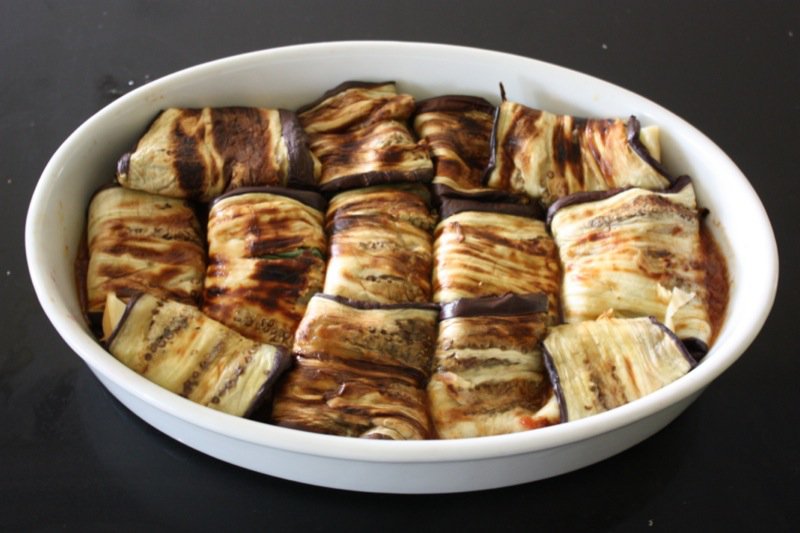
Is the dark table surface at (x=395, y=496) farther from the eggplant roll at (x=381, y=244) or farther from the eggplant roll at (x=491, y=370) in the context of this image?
the eggplant roll at (x=381, y=244)

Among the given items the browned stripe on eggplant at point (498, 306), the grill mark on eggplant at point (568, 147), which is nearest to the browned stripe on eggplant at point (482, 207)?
the grill mark on eggplant at point (568, 147)

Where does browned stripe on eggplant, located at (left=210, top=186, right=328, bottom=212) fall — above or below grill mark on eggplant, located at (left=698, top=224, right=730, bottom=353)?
above

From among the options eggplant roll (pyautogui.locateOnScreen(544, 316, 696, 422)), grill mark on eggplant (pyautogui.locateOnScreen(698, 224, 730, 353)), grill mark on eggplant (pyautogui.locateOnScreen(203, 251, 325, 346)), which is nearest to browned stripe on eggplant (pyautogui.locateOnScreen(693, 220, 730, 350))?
grill mark on eggplant (pyautogui.locateOnScreen(698, 224, 730, 353))

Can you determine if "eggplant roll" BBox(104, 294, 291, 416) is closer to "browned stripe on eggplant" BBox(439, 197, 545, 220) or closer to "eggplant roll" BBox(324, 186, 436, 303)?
"eggplant roll" BBox(324, 186, 436, 303)

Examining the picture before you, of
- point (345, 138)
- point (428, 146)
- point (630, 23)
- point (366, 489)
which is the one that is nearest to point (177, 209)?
point (345, 138)

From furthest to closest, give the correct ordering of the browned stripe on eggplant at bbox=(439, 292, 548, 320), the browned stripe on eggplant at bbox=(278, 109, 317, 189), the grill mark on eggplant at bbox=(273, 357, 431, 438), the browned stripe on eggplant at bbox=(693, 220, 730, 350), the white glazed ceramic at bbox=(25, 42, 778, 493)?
the browned stripe on eggplant at bbox=(278, 109, 317, 189)
the browned stripe on eggplant at bbox=(693, 220, 730, 350)
the browned stripe on eggplant at bbox=(439, 292, 548, 320)
the grill mark on eggplant at bbox=(273, 357, 431, 438)
the white glazed ceramic at bbox=(25, 42, 778, 493)
